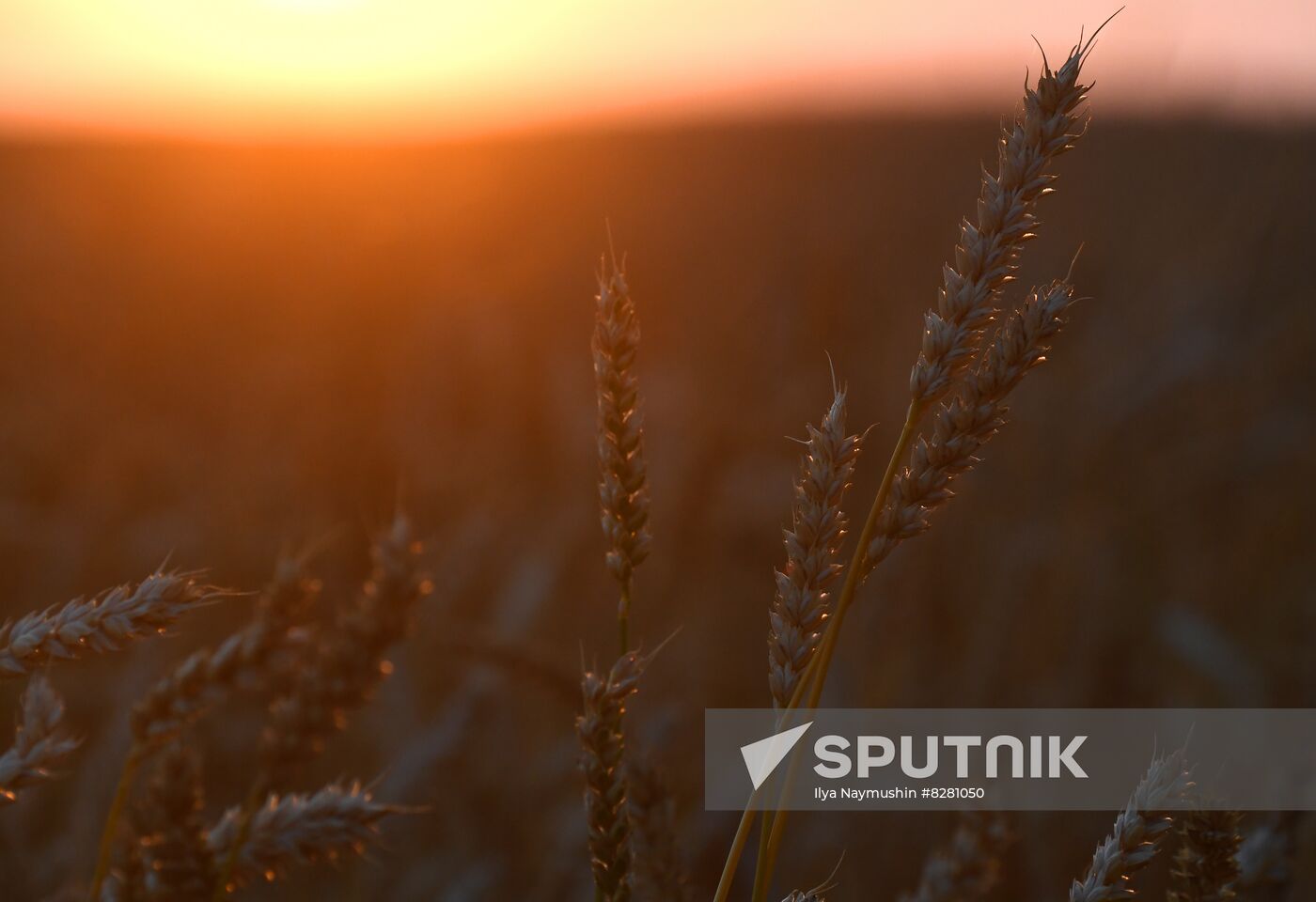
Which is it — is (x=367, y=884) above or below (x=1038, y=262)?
below

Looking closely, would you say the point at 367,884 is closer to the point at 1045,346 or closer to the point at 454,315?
the point at 1045,346

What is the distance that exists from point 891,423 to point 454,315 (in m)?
2.22

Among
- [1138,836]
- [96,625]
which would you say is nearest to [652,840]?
[1138,836]

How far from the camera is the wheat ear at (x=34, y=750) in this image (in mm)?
887

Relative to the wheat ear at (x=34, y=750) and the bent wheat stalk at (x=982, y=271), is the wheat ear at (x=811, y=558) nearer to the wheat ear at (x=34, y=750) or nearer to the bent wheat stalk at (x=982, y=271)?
the bent wheat stalk at (x=982, y=271)

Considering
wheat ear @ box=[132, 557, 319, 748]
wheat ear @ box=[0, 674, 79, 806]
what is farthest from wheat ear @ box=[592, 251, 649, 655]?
wheat ear @ box=[0, 674, 79, 806]

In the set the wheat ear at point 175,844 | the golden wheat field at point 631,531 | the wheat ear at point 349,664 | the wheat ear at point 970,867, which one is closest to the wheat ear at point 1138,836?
the golden wheat field at point 631,531

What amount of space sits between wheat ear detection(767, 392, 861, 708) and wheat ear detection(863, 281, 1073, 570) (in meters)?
0.04

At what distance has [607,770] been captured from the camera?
888 millimetres

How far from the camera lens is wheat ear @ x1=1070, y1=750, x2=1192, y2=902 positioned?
33.0 inches

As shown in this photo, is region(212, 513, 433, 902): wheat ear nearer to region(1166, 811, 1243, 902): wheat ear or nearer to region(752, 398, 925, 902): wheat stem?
region(752, 398, 925, 902): wheat stem

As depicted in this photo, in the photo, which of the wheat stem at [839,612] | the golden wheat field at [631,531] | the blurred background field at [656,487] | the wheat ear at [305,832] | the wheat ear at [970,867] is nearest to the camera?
the wheat stem at [839,612]

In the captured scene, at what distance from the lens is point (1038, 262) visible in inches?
177

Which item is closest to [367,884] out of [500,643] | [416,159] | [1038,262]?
[500,643]
